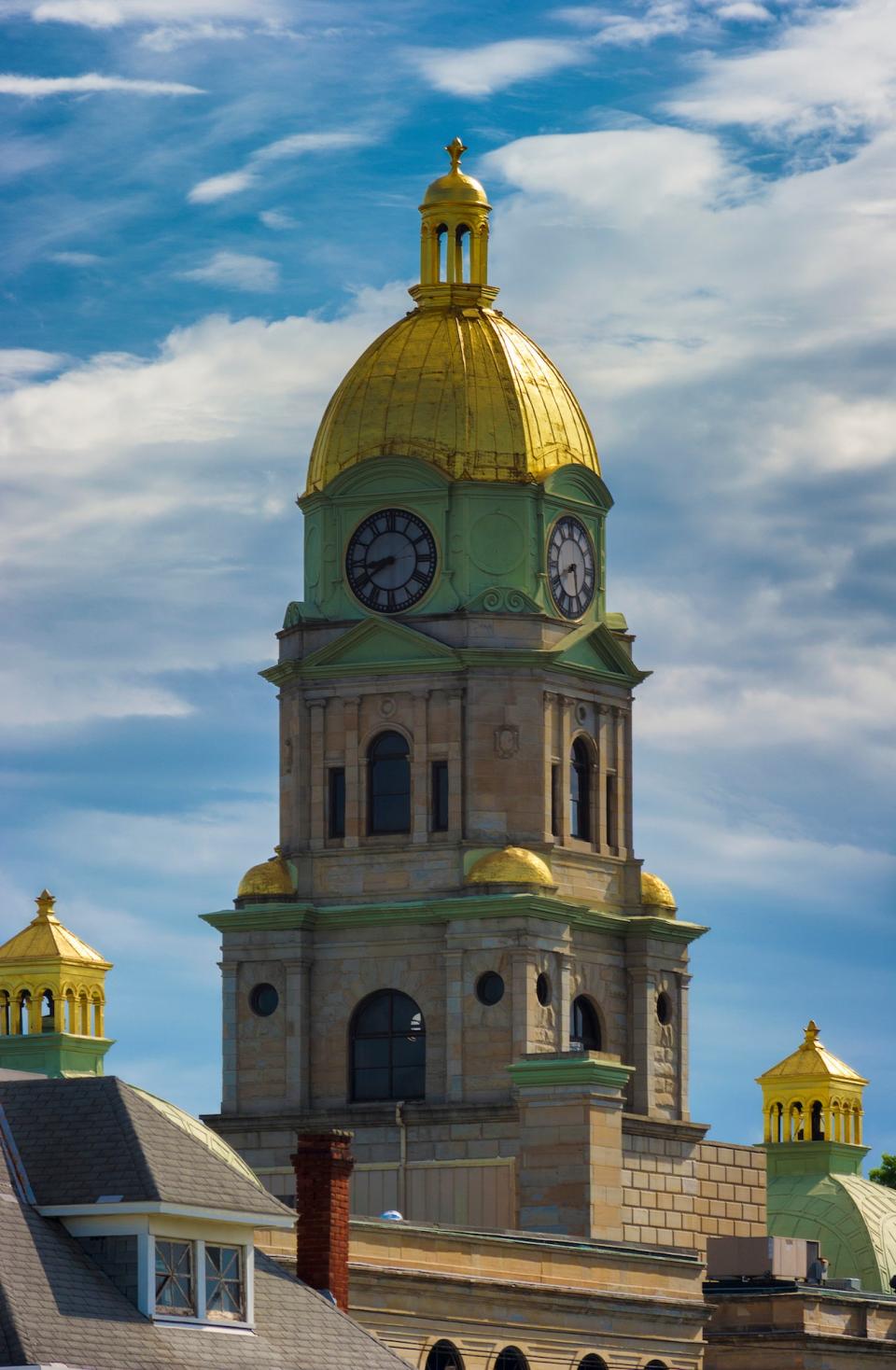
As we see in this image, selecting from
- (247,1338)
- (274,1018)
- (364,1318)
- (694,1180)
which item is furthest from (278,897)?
(247,1338)

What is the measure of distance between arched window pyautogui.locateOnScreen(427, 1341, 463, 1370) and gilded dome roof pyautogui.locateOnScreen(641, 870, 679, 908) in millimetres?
29404

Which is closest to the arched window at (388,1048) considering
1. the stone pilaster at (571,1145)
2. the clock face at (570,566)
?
the stone pilaster at (571,1145)

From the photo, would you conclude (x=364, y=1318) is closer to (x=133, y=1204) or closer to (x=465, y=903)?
(x=133, y=1204)

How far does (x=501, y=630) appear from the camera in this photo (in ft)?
350

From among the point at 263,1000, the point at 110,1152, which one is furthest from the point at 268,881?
the point at 110,1152

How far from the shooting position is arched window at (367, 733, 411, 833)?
4230 inches

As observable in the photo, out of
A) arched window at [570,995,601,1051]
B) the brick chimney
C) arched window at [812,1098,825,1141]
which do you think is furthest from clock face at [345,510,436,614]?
the brick chimney

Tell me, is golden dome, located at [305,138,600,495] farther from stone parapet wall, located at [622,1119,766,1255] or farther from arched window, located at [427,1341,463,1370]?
arched window, located at [427,1341,463,1370]

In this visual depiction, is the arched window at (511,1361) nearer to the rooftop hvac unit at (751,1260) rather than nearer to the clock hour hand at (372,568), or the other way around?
the rooftop hvac unit at (751,1260)

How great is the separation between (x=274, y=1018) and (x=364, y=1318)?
2861cm

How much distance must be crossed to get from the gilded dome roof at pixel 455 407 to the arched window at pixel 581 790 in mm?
7579

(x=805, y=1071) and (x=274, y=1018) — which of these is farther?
(x=805, y=1071)

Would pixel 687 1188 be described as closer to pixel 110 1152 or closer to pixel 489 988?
pixel 489 988

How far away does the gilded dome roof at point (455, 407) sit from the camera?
354ft
